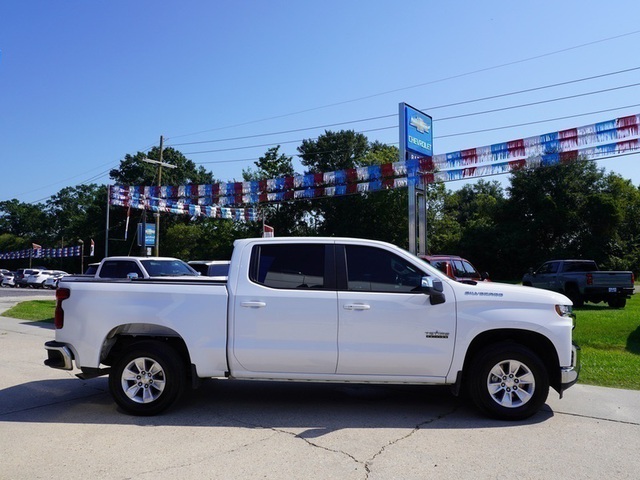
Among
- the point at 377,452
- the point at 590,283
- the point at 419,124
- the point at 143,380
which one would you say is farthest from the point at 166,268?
the point at 590,283

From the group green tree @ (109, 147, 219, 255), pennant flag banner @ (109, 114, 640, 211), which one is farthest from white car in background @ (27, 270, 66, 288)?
pennant flag banner @ (109, 114, 640, 211)

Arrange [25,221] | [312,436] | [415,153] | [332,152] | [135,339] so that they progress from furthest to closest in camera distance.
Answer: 1. [25,221]
2. [332,152]
3. [415,153]
4. [135,339]
5. [312,436]

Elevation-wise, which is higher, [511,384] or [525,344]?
[525,344]

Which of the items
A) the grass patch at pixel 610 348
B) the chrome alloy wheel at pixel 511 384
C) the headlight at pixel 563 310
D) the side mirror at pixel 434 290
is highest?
the side mirror at pixel 434 290

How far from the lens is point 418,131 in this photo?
63.7 ft

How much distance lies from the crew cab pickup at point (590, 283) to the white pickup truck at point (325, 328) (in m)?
14.3

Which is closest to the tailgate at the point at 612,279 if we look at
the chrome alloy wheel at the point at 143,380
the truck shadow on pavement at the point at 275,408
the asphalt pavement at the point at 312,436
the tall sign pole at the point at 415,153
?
the tall sign pole at the point at 415,153

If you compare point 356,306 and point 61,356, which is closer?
point 356,306

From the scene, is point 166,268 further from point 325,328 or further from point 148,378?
point 325,328

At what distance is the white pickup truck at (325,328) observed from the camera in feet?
18.9

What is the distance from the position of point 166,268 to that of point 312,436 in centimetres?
1120

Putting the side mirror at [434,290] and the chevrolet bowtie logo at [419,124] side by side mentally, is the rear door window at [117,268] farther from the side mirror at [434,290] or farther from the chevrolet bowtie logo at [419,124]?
the side mirror at [434,290]

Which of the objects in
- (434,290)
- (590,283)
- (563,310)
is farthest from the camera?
(590,283)

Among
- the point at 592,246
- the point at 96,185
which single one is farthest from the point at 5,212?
the point at 592,246
